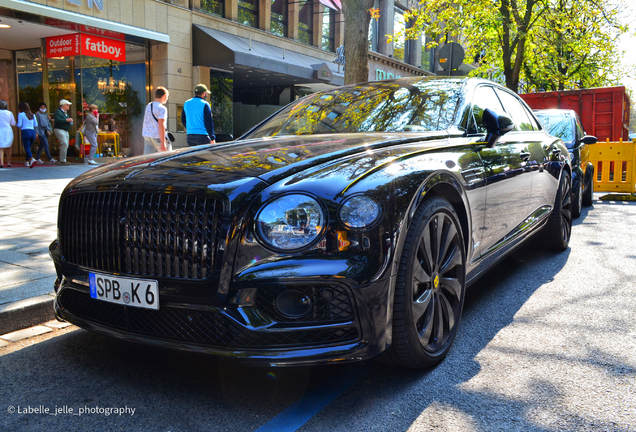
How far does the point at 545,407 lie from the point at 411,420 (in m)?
0.61

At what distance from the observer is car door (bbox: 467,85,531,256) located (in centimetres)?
370

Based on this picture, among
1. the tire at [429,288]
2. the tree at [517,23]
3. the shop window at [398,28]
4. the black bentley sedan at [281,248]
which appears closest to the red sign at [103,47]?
the tree at [517,23]

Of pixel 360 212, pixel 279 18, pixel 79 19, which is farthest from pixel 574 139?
pixel 279 18

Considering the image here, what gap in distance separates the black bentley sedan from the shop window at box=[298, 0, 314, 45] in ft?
72.0

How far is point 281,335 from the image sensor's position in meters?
2.35

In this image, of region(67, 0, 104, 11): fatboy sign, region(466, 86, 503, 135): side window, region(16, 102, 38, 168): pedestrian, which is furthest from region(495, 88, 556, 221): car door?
region(16, 102, 38, 168): pedestrian

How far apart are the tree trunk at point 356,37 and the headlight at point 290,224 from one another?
7045 millimetres

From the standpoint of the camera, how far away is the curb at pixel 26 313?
3.47 m

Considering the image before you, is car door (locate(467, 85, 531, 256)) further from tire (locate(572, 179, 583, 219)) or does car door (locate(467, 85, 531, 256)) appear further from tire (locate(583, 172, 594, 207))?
tire (locate(583, 172, 594, 207))

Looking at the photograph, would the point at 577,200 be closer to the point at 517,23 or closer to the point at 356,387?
the point at 356,387

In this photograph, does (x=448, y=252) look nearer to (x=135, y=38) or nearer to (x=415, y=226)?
(x=415, y=226)

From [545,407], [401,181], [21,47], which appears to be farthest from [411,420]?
[21,47]

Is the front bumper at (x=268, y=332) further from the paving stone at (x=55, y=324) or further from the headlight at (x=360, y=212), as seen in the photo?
the paving stone at (x=55, y=324)

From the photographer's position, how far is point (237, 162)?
9.05 ft
